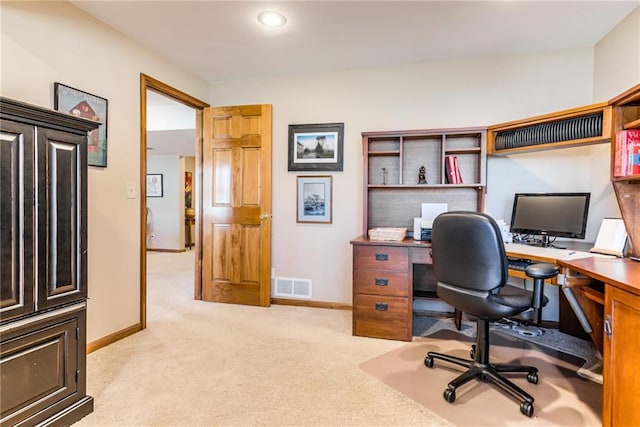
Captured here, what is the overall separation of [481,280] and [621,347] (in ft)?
1.98

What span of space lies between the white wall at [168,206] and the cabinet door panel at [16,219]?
612 cm

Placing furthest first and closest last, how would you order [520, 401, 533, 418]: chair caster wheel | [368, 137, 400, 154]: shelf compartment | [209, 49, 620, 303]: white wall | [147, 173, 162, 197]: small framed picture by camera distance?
[147, 173, 162, 197]: small framed picture
[368, 137, 400, 154]: shelf compartment
[209, 49, 620, 303]: white wall
[520, 401, 533, 418]: chair caster wheel

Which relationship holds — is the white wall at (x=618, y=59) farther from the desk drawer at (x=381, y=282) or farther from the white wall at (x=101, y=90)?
the white wall at (x=101, y=90)

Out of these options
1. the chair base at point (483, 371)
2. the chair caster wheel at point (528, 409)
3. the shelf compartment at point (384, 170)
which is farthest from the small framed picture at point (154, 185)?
the chair caster wheel at point (528, 409)

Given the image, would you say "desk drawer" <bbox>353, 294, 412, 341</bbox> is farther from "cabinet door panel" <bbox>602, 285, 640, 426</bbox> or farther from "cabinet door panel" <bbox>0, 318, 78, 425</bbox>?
Answer: "cabinet door panel" <bbox>0, 318, 78, 425</bbox>

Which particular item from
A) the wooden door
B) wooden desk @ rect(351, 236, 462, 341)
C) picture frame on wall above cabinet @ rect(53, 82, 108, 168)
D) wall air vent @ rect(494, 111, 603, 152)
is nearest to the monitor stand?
wall air vent @ rect(494, 111, 603, 152)

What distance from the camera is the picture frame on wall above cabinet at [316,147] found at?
3.51 meters

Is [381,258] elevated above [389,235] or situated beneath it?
situated beneath

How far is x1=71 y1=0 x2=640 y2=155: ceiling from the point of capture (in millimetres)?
2309

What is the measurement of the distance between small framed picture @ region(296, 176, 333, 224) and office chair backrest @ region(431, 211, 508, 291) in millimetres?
1681

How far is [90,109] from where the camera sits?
244 centimetres

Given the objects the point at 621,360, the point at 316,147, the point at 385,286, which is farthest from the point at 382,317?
the point at 316,147

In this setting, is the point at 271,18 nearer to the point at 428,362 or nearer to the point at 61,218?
the point at 61,218

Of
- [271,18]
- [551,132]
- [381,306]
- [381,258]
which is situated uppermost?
[271,18]
